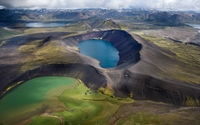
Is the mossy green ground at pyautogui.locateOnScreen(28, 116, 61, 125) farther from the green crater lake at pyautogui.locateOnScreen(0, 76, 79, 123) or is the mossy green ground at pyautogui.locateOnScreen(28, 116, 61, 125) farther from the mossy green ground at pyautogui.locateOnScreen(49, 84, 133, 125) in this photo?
the green crater lake at pyautogui.locateOnScreen(0, 76, 79, 123)

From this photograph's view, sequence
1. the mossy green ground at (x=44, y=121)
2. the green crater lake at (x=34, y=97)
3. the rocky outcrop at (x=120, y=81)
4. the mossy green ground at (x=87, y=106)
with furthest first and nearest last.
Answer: the rocky outcrop at (x=120, y=81) < the green crater lake at (x=34, y=97) < the mossy green ground at (x=87, y=106) < the mossy green ground at (x=44, y=121)

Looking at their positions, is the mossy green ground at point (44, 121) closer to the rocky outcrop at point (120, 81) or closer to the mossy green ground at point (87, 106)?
the mossy green ground at point (87, 106)

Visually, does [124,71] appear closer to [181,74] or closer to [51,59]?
[181,74]

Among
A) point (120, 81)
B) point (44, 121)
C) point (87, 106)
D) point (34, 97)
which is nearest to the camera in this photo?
point (44, 121)

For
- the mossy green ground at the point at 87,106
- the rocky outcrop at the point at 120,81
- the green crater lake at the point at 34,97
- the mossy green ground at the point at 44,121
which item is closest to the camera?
the mossy green ground at the point at 44,121

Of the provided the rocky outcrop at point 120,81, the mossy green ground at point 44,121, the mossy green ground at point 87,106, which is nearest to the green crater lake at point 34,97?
the mossy green ground at point 87,106

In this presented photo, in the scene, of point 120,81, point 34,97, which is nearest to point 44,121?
point 34,97

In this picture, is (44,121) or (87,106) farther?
(87,106)

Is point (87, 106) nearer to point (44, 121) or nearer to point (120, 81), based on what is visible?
point (44, 121)

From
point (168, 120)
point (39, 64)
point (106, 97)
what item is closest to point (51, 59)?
point (39, 64)
